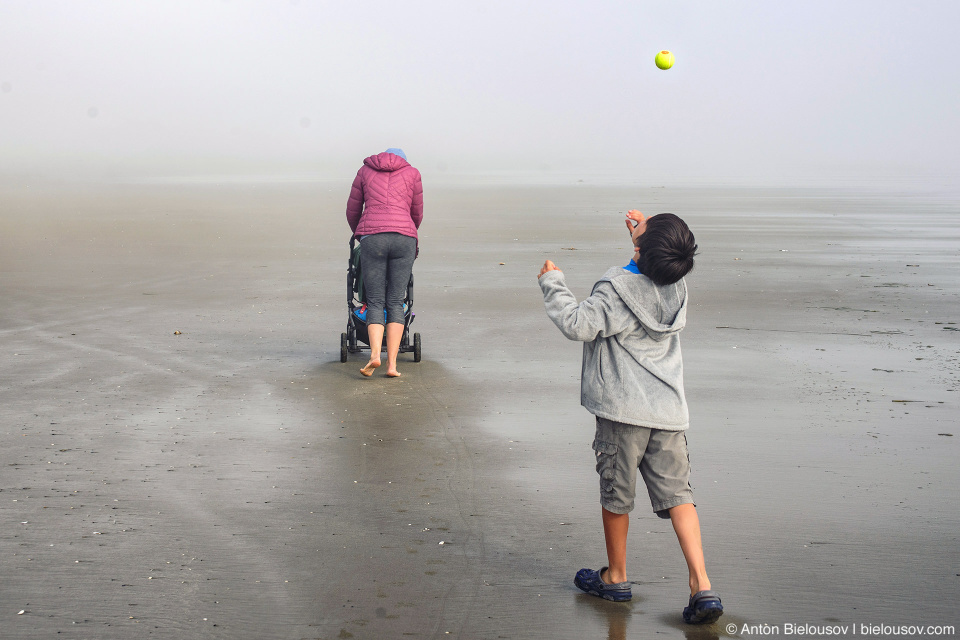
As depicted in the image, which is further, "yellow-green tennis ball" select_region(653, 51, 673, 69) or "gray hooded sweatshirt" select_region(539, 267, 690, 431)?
"yellow-green tennis ball" select_region(653, 51, 673, 69)

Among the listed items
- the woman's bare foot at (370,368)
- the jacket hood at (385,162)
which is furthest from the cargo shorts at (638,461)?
the jacket hood at (385,162)

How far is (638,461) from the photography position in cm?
394

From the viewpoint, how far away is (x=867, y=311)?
11109 mm

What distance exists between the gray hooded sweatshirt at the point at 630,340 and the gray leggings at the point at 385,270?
13.0 feet

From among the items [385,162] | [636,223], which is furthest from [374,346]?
[636,223]

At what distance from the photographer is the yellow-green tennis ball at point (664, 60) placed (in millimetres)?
14555

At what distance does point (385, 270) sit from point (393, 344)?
58cm

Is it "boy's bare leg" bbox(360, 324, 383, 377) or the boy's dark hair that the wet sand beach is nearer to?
"boy's bare leg" bbox(360, 324, 383, 377)

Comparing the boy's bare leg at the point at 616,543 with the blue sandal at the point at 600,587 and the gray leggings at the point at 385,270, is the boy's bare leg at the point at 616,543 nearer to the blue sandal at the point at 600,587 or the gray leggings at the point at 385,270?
the blue sandal at the point at 600,587

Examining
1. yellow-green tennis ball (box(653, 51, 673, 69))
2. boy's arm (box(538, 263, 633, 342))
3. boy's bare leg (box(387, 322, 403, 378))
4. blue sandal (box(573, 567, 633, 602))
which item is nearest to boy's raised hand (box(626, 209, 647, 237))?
boy's arm (box(538, 263, 633, 342))

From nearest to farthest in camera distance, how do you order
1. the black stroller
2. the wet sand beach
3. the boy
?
the boy → the wet sand beach → the black stroller

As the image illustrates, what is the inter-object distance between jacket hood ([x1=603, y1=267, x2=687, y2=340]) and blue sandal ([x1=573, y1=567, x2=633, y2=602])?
3.20 ft

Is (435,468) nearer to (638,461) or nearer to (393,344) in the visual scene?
(638,461)

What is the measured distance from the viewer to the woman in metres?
7.78
